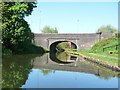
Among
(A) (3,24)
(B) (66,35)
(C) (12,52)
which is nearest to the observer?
(A) (3,24)

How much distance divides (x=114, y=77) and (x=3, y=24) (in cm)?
1804

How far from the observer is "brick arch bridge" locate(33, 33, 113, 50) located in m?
60.0

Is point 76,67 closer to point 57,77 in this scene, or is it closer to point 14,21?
point 57,77

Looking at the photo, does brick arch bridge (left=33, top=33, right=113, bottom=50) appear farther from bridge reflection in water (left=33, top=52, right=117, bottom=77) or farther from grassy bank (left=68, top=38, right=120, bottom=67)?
bridge reflection in water (left=33, top=52, right=117, bottom=77)

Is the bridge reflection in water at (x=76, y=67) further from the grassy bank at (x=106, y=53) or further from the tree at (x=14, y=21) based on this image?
the tree at (x=14, y=21)

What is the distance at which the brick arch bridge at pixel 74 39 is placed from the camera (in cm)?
6003

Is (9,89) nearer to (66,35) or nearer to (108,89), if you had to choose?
(108,89)

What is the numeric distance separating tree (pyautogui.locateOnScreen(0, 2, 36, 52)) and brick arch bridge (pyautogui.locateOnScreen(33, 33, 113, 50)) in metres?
22.8

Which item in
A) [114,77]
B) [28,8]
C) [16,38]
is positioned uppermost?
[28,8]

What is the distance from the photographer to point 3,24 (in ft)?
105

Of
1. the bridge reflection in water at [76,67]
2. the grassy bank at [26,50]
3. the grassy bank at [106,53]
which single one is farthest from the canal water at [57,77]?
the grassy bank at [26,50]

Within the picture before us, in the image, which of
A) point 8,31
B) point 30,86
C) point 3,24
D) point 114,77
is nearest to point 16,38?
point 8,31

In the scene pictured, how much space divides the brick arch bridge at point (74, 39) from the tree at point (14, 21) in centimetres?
2284

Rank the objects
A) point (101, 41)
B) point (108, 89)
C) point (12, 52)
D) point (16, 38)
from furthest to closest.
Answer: point (101, 41) → point (12, 52) → point (16, 38) → point (108, 89)
